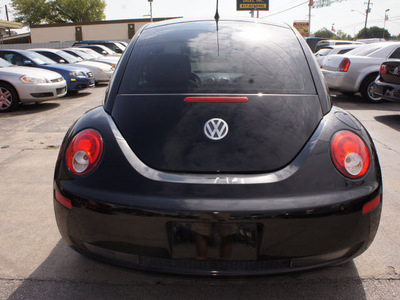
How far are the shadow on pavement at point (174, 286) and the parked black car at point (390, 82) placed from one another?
5.50 m

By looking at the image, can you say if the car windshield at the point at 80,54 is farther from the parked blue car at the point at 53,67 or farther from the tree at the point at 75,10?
the tree at the point at 75,10

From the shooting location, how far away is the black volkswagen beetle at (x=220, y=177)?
155 centimetres

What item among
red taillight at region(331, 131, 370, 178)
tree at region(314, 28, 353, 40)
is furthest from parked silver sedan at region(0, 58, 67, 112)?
tree at region(314, 28, 353, 40)

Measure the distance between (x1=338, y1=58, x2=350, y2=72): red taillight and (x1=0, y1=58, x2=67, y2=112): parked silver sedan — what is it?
703 centimetres

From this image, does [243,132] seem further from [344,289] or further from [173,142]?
[344,289]

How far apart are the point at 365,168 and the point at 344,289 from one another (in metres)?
0.71

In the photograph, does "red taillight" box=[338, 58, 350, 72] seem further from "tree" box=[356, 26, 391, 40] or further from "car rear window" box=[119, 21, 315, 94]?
"tree" box=[356, 26, 391, 40]

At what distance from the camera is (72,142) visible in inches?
74.2

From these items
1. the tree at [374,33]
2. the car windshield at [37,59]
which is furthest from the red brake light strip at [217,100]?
the tree at [374,33]

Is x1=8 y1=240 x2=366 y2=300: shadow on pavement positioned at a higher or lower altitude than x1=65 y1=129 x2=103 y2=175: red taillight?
lower

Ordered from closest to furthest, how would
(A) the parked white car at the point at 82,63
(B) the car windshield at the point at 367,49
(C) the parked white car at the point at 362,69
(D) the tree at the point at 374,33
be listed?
(C) the parked white car at the point at 362,69
(B) the car windshield at the point at 367,49
(A) the parked white car at the point at 82,63
(D) the tree at the point at 374,33

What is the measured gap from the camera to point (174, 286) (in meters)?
2.01

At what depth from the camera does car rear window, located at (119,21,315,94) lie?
6.70 ft

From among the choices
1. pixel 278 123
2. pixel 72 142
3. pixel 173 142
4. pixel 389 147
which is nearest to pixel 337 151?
pixel 278 123
